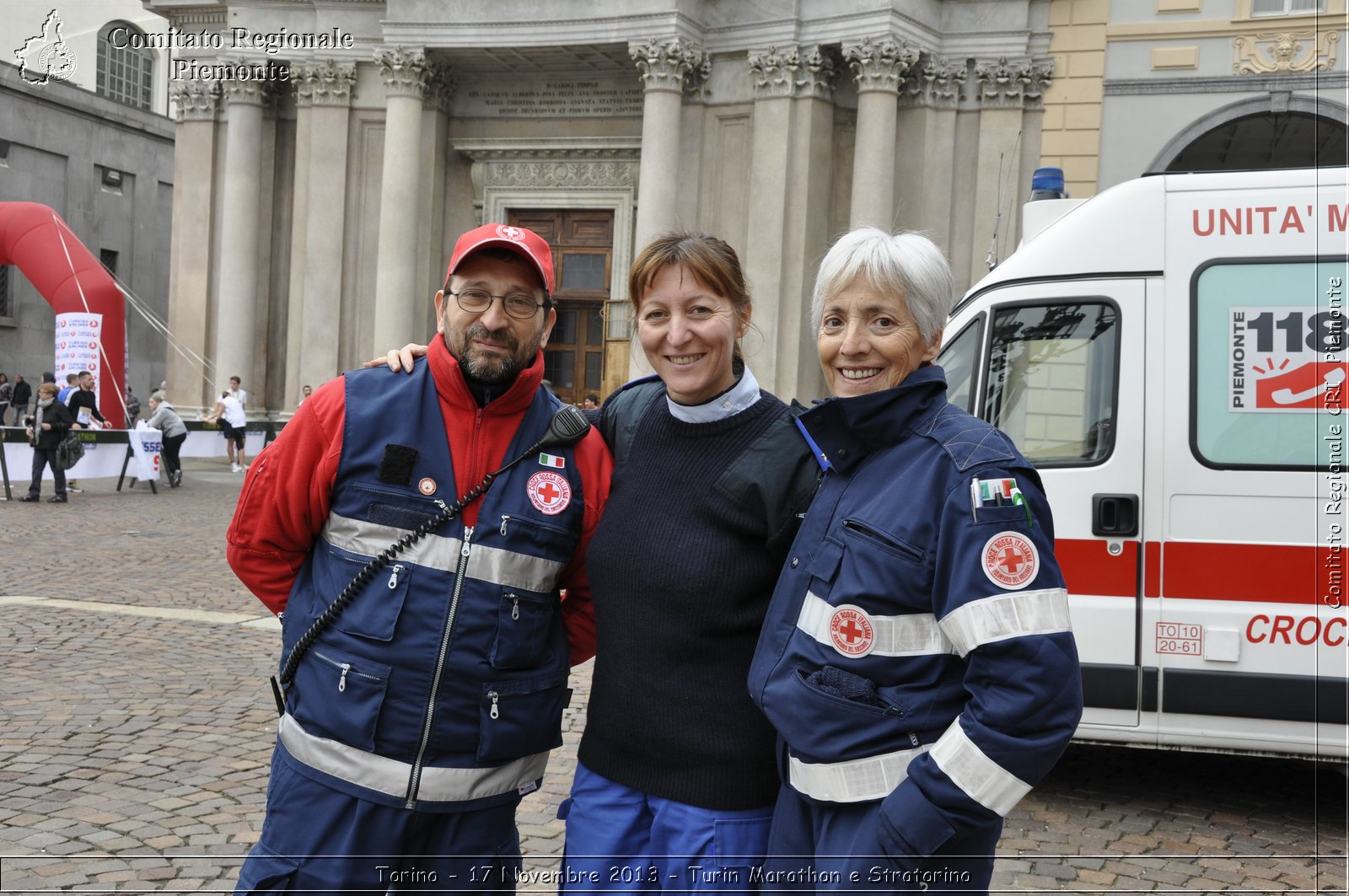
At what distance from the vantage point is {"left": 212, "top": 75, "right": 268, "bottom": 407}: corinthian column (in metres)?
25.6

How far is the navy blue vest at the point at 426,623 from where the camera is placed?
2.64m

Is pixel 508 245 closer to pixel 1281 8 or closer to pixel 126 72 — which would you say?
pixel 1281 8

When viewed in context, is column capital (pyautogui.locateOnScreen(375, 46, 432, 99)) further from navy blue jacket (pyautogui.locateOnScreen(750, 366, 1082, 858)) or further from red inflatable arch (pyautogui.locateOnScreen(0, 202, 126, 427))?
navy blue jacket (pyautogui.locateOnScreen(750, 366, 1082, 858))

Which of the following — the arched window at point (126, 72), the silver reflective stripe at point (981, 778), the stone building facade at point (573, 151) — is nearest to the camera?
the silver reflective stripe at point (981, 778)

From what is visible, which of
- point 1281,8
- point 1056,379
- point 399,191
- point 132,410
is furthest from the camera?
point 132,410

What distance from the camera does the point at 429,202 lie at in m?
25.1

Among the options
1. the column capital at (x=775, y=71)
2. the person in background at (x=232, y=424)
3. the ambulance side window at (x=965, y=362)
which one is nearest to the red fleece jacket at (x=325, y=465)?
the ambulance side window at (x=965, y=362)

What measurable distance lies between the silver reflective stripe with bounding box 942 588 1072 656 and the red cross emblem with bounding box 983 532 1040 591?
2cm

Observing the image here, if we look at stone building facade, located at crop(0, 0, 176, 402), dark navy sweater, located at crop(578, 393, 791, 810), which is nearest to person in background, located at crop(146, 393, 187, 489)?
stone building facade, located at crop(0, 0, 176, 402)

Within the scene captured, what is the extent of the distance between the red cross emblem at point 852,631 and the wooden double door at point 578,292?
2281 centimetres

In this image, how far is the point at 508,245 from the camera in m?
2.81

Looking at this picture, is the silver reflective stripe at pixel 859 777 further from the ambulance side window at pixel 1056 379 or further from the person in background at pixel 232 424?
the person in background at pixel 232 424

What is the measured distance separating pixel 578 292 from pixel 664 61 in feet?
17.8

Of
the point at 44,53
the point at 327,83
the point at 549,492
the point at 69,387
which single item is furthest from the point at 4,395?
the point at 549,492
